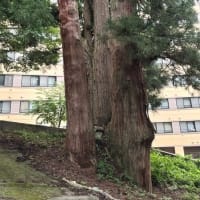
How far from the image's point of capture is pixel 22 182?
5.63 meters

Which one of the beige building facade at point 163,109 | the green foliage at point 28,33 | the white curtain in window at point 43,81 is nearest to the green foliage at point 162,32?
the green foliage at point 28,33

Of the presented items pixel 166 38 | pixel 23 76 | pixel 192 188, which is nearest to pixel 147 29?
pixel 166 38

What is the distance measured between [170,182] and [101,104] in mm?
2573

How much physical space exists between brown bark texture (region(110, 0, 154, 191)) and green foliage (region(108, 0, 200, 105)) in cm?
64

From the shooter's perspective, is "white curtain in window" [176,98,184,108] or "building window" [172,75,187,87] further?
"white curtain in window" [176,98,184,108]

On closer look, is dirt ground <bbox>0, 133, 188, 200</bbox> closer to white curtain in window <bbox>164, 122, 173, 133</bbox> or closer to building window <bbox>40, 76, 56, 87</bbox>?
building window <bbox>40, 76, 56, 87</bbox>

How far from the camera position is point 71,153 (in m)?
6.73

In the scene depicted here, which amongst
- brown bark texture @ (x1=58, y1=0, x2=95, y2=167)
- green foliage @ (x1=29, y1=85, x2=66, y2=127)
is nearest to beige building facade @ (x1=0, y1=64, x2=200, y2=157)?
green foliage @ (x1=29, y1=85, x2=66, y2=127)

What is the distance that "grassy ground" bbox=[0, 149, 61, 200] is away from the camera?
197 inches

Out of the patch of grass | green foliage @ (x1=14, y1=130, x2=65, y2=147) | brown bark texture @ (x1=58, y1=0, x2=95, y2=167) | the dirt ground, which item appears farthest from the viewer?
green foliage @ (x1=14, y1=130, x2=65, y2=147)

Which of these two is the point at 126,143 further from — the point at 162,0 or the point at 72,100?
the point at 162,0

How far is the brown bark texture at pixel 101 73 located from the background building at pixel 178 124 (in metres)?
26.2

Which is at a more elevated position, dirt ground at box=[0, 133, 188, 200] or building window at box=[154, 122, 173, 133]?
building window at box=[154, 122, 173, 133]

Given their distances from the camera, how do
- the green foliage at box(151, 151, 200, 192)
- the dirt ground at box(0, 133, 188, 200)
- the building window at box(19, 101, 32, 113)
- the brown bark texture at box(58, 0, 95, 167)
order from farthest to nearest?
the building window at box(19, 101, 32, 113), the green foliage at box(151, 151, 200, 192), the brown bark texture at box(58, 0, 95, 167), the dirt ground at box(0, 133, 188, 200)
